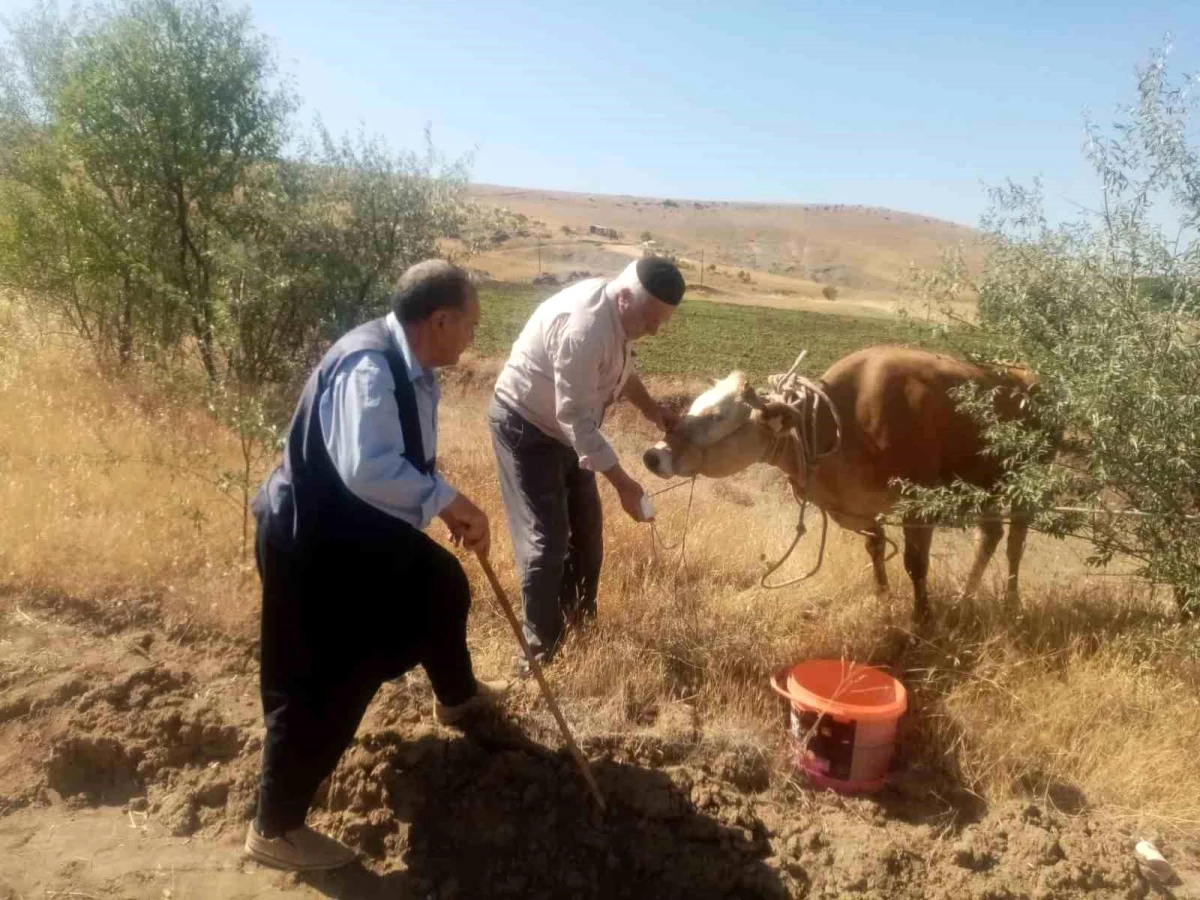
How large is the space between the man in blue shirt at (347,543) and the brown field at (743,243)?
21.3 metres

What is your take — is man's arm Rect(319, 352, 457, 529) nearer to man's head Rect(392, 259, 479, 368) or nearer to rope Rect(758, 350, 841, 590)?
man's head Rect(392, 259, 479, 368)

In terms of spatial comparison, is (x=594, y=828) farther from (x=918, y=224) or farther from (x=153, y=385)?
(x=918, y=224)

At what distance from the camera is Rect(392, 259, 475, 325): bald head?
111 inches

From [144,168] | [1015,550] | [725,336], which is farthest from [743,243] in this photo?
[1015,550]

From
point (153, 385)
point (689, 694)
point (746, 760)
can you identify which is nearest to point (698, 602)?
point (689, 694)

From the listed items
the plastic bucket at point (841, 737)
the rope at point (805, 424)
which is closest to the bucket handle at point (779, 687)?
the plastic bucket at point (841, 737)

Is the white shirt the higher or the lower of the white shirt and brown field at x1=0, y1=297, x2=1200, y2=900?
the higher

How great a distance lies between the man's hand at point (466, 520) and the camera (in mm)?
2766

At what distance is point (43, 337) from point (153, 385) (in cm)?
266

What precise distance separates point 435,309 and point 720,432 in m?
1.94

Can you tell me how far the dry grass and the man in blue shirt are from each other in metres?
0.95

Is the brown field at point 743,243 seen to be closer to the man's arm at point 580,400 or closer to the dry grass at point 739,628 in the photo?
the dry grass at point 739,628

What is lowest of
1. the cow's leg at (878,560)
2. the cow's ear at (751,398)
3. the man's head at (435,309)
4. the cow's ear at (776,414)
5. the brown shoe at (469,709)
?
the brown shoe at (469,709)

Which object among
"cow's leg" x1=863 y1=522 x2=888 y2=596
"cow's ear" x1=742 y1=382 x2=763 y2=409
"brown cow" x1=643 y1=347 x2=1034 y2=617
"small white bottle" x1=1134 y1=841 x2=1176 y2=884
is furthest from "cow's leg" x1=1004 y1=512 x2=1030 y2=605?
"small white bottle" x1=1134 y1=841 x2=1176 y2=884
